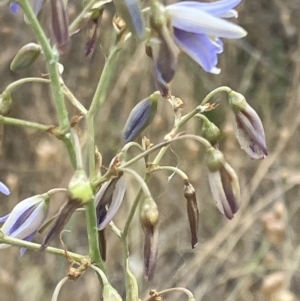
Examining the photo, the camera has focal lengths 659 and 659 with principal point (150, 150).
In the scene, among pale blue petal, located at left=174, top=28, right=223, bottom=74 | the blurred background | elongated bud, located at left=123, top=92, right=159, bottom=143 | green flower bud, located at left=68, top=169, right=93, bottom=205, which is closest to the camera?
green flower bud, located at left=68, top=169, right=93, bottom=205

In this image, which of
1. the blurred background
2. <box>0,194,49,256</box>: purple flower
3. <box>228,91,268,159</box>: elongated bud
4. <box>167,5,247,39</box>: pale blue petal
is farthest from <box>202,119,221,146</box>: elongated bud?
the blurred background

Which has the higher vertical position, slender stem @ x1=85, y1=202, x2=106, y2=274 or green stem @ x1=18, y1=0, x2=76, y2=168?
green stem @ x1=18, y1=0, x2=76, y2=168

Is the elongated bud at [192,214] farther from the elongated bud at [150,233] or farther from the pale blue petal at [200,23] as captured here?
the pale blue petal at [200,23]

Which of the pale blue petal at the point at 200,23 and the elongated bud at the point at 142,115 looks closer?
the pale blue petal at the point at 200,23

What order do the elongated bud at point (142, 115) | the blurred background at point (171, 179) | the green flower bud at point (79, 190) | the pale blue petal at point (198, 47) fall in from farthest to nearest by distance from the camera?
the blurred background at point (171, 179), the elongated bud at point (142, 115), the pale blue petal at point (198, 47), the green flower bud at point (79, 190)

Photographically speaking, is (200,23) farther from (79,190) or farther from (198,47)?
(79,190)

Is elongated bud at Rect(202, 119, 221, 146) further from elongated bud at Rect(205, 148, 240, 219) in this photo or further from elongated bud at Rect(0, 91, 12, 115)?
elongated bud at Rect(0, 91, 12, 115)

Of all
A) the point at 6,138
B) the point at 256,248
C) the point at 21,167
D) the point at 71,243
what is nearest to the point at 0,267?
the point at 71,243

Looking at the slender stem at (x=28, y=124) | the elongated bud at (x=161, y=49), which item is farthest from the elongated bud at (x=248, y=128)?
the slender stem at (x=28, y=124)

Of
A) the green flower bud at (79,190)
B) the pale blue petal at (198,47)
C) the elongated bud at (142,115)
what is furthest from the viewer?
the elongated bud at (142,115)
